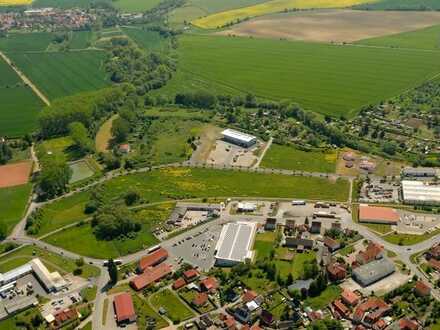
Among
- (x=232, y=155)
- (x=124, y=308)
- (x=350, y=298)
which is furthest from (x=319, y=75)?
(x=124, y=308)

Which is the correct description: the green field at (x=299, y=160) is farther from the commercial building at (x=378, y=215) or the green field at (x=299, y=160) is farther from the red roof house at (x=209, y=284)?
the red roof house at (x=209, y=284)

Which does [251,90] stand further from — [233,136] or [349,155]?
[349,155]

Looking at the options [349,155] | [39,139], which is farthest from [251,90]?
[39,139]

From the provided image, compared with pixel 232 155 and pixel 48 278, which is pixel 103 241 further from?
pixel 232 155

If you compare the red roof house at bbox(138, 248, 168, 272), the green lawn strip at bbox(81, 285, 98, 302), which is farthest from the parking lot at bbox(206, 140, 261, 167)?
the green lawn strip at bbox(81, 285, 98, 302)

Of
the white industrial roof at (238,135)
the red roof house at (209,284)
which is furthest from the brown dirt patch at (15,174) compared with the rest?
the red roof house at (209,284)

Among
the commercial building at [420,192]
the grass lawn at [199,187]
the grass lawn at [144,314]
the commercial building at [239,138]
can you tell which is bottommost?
the grass lawn at [144,314]
